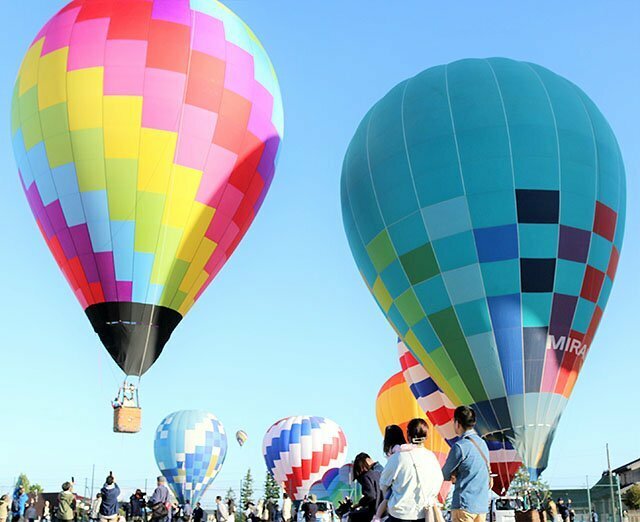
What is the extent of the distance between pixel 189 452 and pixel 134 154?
15876mm

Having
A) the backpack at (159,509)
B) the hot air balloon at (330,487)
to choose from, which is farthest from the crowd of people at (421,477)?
the hot air balloon at (330,487)

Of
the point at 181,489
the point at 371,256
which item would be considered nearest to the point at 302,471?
the point at 181,489

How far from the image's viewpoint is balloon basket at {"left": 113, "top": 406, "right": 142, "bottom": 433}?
11.6 m

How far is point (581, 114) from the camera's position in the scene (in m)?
13.2

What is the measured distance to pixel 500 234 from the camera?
1216 cm

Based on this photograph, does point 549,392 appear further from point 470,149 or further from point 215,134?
point 215,134

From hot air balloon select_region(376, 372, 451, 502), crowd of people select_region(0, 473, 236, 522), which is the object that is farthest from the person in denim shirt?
hot air balloon select_region(376, 372, 451, 502)

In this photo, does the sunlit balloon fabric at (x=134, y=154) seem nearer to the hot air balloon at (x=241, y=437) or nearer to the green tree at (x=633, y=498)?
the hot air balloon at (x=241, y=437)

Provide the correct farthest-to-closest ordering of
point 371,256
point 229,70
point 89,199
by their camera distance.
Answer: point 371,256
point 229,70
point 89,199

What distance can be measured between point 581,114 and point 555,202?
6.20ft

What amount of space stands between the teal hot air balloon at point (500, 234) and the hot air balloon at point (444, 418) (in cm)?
64

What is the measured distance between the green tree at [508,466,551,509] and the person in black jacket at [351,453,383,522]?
7.87 meters

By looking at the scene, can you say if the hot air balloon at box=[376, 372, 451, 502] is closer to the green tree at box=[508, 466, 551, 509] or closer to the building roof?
the green tree at box=[508, 466, 551, 509]

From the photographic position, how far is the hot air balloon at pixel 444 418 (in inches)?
494
